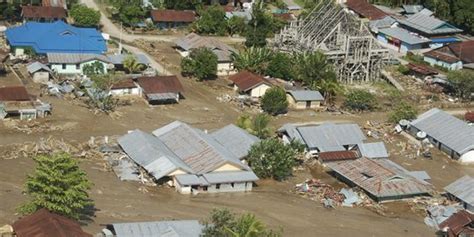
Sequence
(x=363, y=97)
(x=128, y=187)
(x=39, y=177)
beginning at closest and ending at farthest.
→ (x=39, y=177)
(x=128, y=187)
(x=363, y=97)

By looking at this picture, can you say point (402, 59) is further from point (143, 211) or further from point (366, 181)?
point (143, 211)

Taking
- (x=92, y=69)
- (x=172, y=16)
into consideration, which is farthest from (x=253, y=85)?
(x=172, y=16)

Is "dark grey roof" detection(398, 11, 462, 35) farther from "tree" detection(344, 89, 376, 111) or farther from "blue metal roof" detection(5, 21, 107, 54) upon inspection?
"blue metal roof" detection(5, 21, 107, 54)

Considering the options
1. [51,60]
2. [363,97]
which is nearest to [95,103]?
[51,60]

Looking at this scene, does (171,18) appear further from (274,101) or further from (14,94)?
(14,94)

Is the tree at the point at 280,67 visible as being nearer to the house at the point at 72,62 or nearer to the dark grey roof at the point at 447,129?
the dark grey roof at the point at 447,129

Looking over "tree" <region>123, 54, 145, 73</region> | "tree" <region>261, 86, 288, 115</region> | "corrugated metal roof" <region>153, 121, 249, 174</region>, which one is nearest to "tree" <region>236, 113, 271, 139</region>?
"corrugated metal roof" <region>153, 121, 249, 174</region>
